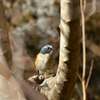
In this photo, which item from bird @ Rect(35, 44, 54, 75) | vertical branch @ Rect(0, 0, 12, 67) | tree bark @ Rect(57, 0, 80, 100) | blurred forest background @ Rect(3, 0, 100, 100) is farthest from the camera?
blurred forest background @ Rect(3, 0, 100, 100)

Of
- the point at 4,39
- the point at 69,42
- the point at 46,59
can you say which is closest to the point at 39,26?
the point at 46,59

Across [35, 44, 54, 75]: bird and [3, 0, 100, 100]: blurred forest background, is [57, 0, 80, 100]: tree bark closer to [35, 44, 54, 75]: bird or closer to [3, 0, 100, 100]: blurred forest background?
[35, 44, 54, 75]: bird

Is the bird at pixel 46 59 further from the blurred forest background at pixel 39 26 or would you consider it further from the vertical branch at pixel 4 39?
the blurred forest background at pixel 39 26

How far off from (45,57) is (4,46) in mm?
1494

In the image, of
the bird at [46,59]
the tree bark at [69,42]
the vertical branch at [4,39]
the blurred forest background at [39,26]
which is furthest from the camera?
the blurred forest background at [39,26]

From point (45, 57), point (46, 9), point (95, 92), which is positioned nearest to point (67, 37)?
point (45, 57)

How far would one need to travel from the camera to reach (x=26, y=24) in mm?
4871

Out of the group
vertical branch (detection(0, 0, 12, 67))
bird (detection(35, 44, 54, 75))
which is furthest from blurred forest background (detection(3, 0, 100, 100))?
vertical branch (detection(0, 0, 12, 67))

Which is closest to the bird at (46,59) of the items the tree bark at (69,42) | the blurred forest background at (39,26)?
the tree bark at (69,42)

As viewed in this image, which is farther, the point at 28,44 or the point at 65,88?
the point at 28,44

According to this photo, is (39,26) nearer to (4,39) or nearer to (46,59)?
(46,59)

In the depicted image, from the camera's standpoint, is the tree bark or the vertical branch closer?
the tree bark

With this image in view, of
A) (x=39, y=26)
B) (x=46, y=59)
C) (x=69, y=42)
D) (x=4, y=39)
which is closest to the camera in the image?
(x=69, y=42)

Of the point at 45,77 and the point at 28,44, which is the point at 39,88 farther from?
the point at 28,44
